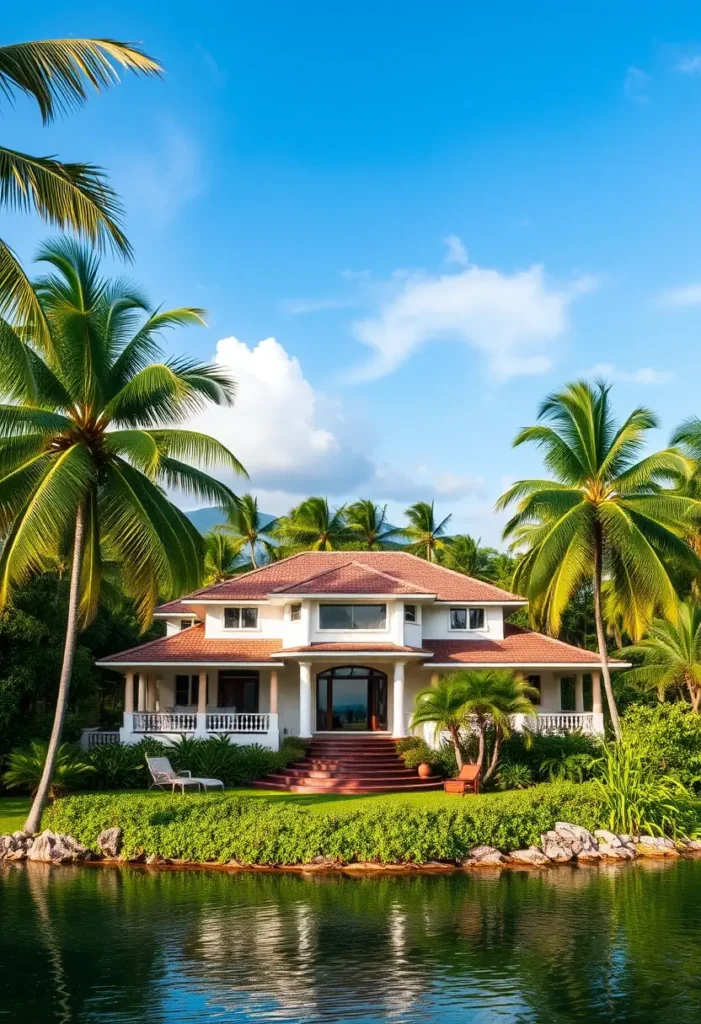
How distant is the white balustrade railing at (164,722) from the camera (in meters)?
28.5

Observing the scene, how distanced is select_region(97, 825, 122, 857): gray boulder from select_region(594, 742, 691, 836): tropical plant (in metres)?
10.4

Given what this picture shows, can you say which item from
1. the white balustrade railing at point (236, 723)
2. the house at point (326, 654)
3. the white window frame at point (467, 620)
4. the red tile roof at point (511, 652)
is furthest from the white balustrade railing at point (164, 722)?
the white window frame at point (467, 620)

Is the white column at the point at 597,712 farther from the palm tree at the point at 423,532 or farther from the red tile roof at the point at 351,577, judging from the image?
the palm tree at the point at 423,532

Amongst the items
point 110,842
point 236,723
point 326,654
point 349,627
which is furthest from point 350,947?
point 349,627

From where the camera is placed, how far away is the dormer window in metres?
32.1

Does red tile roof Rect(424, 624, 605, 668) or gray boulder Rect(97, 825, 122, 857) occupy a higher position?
red tile roof Rect(424, 624, 605, 668)

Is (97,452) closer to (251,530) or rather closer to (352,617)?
(352,617)

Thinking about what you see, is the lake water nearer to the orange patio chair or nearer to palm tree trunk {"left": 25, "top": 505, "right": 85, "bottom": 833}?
palm tree trunk {"left": 25, "top": 505, "right": 85, "bottom": 833}

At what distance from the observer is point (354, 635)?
2992cm

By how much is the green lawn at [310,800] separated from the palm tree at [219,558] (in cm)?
2486

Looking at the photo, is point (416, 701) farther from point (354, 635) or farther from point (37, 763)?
point (37, 763)

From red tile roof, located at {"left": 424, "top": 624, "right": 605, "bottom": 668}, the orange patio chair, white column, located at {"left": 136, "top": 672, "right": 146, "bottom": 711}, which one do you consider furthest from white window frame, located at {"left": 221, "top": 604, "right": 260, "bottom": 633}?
the orange patio chair

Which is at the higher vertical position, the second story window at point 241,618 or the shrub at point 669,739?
the second story window at point 241,618

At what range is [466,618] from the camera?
1265 inches
